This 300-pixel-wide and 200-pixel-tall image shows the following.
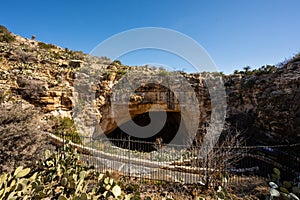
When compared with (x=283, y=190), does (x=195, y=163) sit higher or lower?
lower

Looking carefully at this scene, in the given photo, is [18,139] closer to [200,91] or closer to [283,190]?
A: [283,190]

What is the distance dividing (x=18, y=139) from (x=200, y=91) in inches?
357

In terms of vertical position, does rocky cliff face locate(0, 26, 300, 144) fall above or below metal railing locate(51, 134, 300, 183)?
above

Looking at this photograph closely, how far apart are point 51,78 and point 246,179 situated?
10.2 metres

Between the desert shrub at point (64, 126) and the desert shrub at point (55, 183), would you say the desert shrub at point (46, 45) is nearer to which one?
the desert shrub at point (64, 126)

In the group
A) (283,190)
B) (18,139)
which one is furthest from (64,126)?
(283,190)

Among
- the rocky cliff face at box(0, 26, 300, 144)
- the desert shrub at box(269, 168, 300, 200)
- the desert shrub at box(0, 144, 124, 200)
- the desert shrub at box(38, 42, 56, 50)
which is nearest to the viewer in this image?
the desert shrub at box(269, 168, 300, 200)

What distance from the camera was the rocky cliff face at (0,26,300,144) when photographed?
7.29m

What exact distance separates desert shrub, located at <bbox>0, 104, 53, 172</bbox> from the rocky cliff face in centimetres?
366

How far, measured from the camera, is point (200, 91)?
10164 millimetres

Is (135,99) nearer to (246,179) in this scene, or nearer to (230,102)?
(230,102)

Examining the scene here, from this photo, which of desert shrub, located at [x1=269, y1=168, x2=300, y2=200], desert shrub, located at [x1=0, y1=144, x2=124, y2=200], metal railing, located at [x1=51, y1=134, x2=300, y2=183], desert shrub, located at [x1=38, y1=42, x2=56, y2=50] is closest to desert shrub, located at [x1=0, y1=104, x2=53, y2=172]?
desert shrub, located at [x1=0, y1=144, x2=124, y2=200]

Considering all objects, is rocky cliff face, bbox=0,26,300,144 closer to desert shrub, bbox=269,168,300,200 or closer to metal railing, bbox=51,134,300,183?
metal railing, bbox=51,134,300,183

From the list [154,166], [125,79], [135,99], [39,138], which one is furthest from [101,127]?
[39,138]
